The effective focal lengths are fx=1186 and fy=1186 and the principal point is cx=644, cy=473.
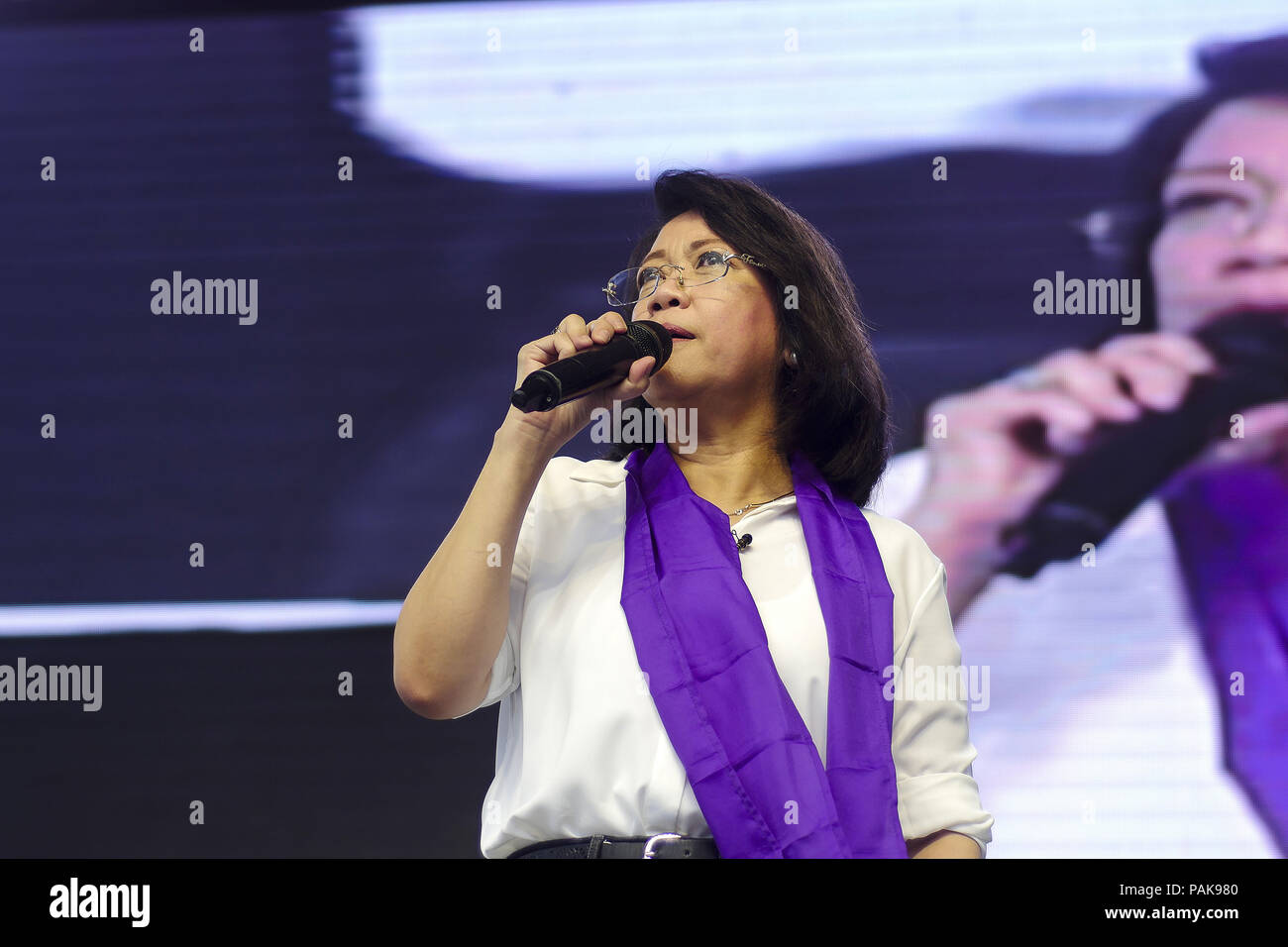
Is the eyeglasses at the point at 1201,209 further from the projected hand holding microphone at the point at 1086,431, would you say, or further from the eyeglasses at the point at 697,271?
the eyeglasses at the point at 697,271

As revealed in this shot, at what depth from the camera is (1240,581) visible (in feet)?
9.30

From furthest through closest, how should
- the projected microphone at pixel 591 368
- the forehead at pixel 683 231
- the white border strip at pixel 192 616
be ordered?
the white border strip at pixel 192 616 < the forehead at pixel 683 231 < the projected microphone at pixel 591 368

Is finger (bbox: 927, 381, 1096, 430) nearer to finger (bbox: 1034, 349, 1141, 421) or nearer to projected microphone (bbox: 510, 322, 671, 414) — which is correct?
finger (bbox: 1034, 349, 1141, 421)

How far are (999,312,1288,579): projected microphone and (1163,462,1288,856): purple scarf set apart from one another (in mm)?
82

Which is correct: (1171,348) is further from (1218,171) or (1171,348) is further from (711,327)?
(711,327)

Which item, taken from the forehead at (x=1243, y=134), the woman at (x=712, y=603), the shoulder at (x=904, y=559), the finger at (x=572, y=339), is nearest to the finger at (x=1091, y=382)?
the forehead at (x=1243, y=134)

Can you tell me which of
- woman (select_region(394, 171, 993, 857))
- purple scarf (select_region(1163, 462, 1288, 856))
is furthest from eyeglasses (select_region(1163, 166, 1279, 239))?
woman (select_region(394, 171, 993, 857))

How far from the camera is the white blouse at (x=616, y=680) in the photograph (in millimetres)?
1434

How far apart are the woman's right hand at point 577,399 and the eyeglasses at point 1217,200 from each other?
1953 millimetres

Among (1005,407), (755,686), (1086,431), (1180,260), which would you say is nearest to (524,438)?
(755,686)

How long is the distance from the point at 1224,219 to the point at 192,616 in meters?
2.78

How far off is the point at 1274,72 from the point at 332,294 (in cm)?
242
